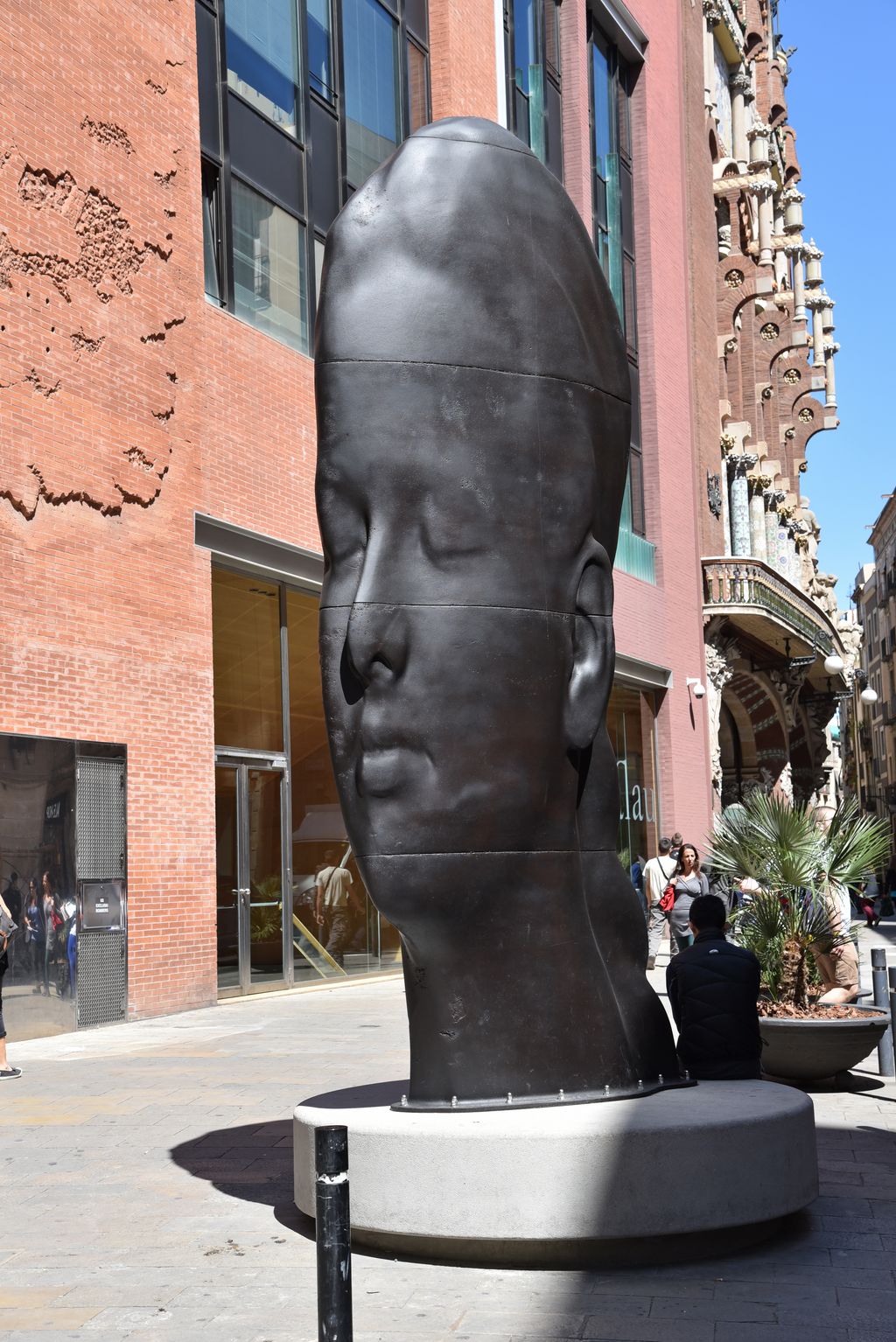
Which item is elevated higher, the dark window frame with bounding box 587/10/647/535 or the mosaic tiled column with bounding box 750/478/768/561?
the dark window frame with bounding box 587/10/647/535

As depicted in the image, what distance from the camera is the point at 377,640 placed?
21.1ft

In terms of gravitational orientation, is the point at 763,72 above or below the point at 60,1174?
above

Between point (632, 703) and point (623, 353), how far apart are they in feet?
67.8

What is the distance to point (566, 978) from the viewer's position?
650 cm

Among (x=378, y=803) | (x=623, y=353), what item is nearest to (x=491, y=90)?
(x=623, y=353)

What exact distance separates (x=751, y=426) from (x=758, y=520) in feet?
8.27

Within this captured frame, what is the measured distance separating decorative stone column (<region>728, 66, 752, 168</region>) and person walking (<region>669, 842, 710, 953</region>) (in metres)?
30.5

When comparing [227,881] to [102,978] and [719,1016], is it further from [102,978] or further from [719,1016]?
[719,1016]

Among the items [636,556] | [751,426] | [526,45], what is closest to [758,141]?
[751,426]

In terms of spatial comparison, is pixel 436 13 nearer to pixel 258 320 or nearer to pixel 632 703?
pixel 258 320

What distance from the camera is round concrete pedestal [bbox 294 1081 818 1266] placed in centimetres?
561

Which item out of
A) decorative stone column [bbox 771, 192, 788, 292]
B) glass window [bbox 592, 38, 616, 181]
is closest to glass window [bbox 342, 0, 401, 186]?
glass window [bbox 592, 38, 616, 181]

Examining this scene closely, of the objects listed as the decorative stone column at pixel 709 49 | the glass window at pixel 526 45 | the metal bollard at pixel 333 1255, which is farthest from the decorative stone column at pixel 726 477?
the metal bollard at pixel 333 1255

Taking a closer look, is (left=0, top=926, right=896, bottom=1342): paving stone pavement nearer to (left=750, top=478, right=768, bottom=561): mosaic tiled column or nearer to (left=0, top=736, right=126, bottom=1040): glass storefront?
(left=0, top=736, right=126, bottom=1040): glass storefront
